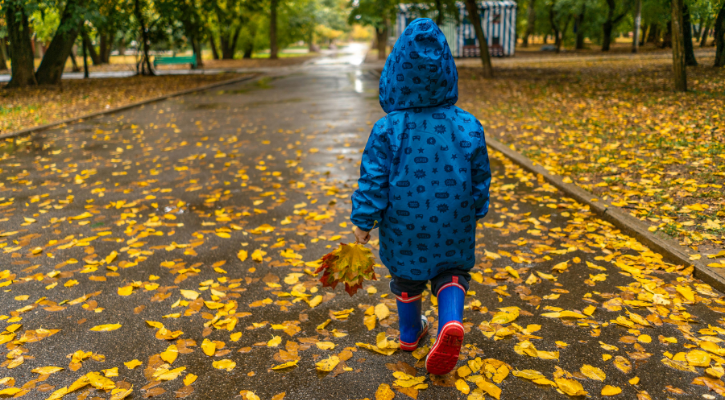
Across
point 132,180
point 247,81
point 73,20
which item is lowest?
point 132,180

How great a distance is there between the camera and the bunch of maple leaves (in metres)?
2.80

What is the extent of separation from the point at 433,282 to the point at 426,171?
0.63 metres

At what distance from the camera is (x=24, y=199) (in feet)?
20.4

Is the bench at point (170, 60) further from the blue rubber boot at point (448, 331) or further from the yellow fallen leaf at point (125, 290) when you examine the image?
the blue rubber boot at point (448, 331)

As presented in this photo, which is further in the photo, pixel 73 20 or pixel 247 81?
pixel 247 81

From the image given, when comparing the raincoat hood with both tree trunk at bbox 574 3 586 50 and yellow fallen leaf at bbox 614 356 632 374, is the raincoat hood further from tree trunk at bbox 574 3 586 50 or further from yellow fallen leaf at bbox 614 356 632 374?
tree trunk at bbox 574 3 586 50

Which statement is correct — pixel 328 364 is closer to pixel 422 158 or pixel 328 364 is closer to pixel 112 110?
pixel 422 158

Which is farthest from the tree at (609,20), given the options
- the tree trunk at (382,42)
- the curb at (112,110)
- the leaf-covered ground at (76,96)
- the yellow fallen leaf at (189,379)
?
the yellow fallen leaf at (189,379)

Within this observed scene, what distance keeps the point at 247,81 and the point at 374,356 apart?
2087 cm

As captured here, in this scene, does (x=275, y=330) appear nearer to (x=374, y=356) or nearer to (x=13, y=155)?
(x=374, y=356)

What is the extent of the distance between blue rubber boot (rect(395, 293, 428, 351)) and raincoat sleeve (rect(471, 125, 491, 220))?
0.67 metres

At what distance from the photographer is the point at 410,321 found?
292 centimetres

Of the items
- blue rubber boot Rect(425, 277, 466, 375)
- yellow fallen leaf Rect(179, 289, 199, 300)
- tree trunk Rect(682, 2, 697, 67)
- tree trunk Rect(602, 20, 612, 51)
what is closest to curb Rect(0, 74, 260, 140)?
yellow fallen leaf Rect(179, 289, 199, 300)

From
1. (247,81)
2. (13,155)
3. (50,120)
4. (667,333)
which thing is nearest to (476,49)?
(247,81)
